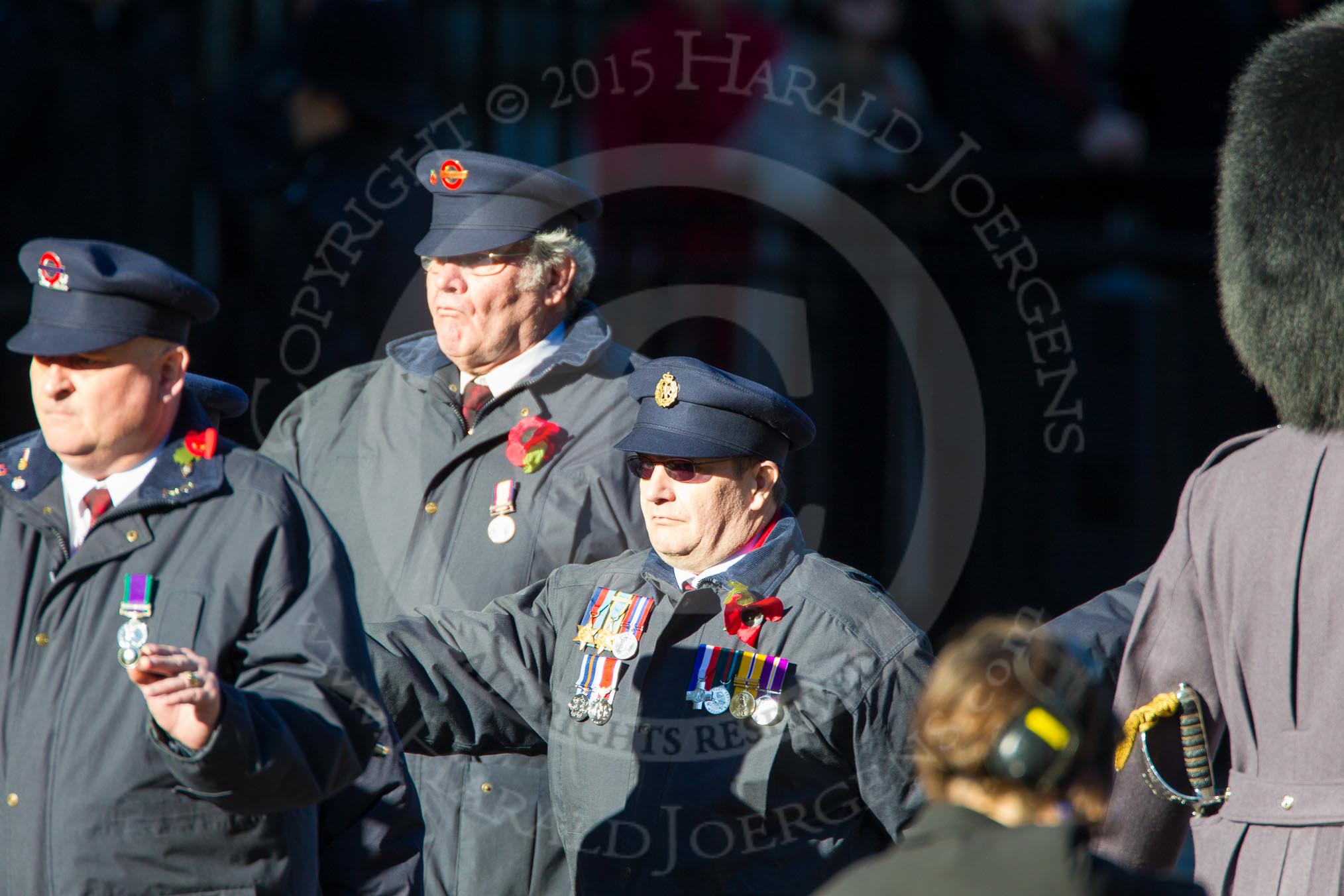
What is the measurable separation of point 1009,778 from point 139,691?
A: 1461 millimetres

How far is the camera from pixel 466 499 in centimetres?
432

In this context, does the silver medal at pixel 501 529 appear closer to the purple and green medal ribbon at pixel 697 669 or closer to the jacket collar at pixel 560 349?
the jacket collar at pixel 560 349

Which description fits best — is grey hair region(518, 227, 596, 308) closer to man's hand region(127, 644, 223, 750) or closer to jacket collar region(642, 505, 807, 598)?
jacket collar region(642, 505, 807, 598)

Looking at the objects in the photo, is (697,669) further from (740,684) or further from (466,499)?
(466,499)

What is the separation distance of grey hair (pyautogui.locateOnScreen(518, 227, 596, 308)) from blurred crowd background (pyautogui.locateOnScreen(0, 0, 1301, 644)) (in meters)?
1.51

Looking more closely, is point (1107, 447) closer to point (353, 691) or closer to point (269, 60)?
point (269, 60)

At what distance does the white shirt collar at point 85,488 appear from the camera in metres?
3.20

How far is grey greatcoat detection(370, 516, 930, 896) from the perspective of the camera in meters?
3.39

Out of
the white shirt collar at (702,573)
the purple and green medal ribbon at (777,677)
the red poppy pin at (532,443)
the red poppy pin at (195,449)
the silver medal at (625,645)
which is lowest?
the purple and green medal ribbon at (777,677)

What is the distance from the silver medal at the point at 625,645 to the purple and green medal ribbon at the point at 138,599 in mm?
876

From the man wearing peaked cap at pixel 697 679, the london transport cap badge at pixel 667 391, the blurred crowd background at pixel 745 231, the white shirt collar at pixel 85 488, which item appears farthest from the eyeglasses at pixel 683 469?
the blurred crowd background at pixel 745 231
